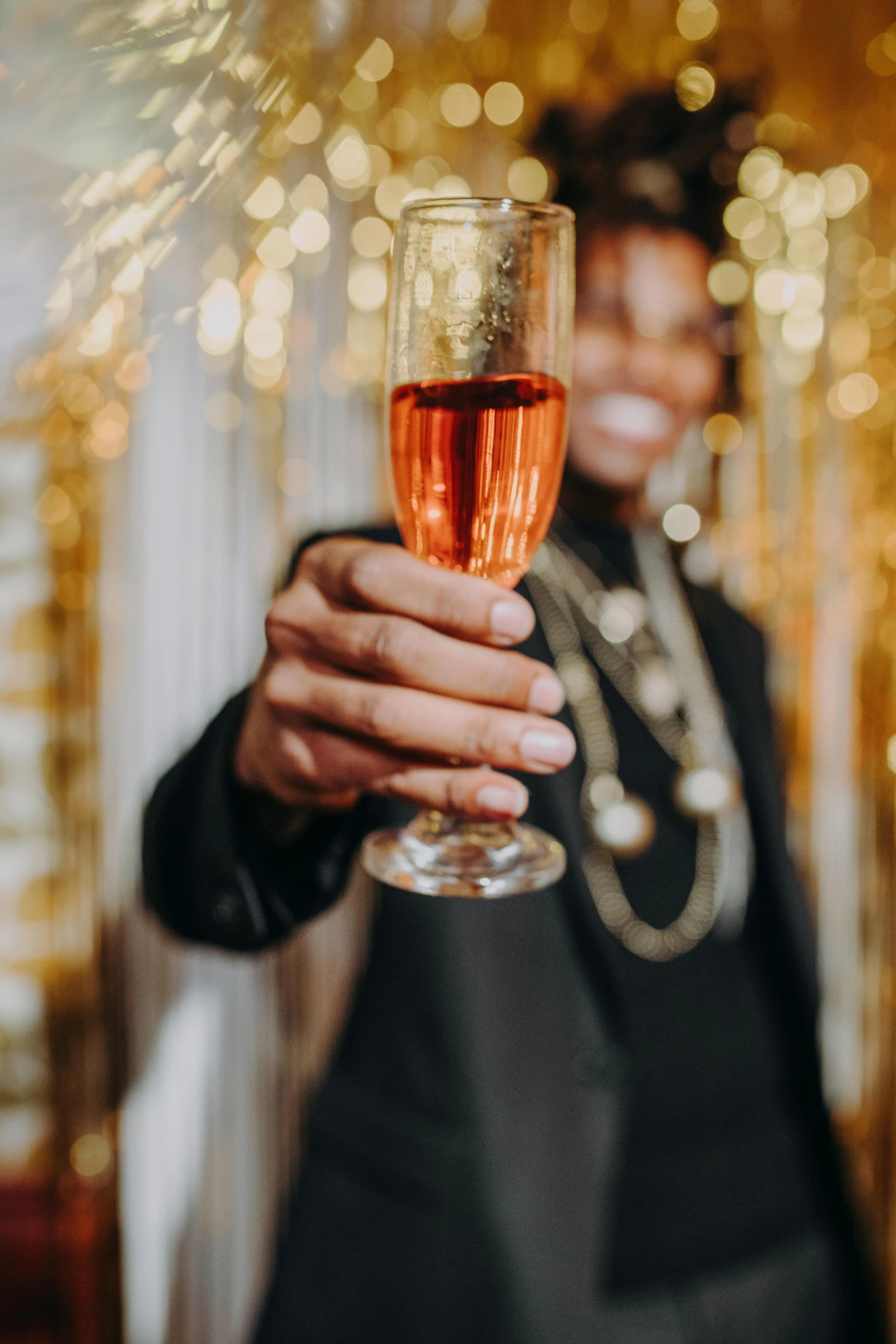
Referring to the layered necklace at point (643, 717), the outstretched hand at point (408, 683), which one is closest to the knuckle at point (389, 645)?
the outstretched hand at point (408, 683)

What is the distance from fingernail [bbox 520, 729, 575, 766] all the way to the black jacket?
1.38 feet

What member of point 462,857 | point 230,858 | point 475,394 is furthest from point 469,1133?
point 475,394

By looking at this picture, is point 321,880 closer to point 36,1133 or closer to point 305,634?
point 305,634

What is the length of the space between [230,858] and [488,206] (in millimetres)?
512

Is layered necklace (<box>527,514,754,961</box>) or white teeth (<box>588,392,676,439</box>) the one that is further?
white teeth (<box>588,392,676,439</box>)

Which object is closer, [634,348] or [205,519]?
[634,348]

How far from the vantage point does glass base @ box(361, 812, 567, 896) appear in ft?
1.62

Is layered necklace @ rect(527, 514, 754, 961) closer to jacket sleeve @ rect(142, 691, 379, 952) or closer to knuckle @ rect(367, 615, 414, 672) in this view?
jacket sleeve @ rect(142, 691, 379, 952)

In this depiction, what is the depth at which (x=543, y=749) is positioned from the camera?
1.61 feet

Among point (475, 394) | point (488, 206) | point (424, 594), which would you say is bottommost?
point (424, 594)

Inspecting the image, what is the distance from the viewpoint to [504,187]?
5.41 feet

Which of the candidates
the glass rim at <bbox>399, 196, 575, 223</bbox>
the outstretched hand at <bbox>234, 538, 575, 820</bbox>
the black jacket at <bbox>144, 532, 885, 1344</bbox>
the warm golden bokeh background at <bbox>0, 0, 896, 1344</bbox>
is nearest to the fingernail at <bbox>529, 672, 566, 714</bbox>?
the outstretched hand at <bbox>234, 538, 575, 820</bbox>

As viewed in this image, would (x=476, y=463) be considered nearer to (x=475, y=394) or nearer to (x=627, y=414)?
(x=475, y=394)

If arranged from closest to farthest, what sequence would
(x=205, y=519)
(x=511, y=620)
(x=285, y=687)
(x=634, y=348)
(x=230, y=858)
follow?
(x=511, y=620)
(x=285, y=687)
(x=230, y=858)
(x=634, y=348)
(x=205, y=519)
